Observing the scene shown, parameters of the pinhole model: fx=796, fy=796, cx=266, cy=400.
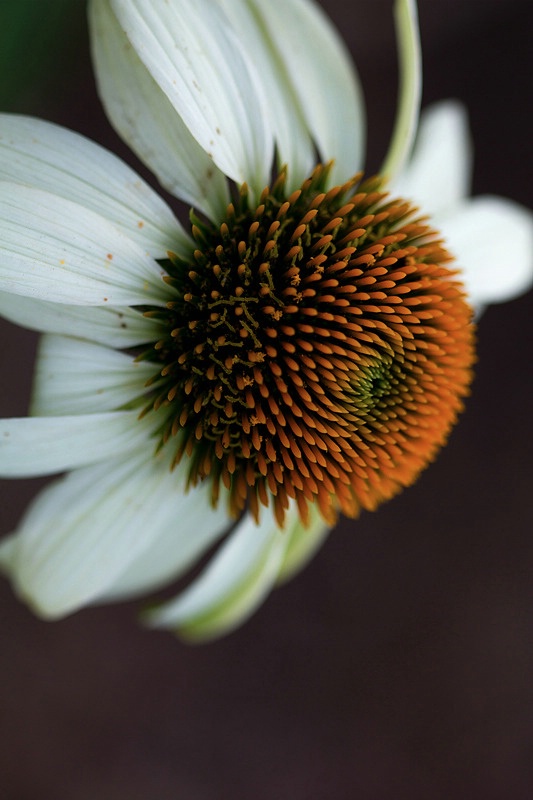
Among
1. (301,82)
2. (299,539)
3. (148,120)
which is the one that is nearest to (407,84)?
(301,82)

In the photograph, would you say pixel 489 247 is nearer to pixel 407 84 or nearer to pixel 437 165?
pixel 437 165

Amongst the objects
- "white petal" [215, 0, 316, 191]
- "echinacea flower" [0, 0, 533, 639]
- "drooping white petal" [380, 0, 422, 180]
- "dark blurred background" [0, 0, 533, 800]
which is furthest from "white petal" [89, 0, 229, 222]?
"dark blurred background" [0, 0, 533, 800]

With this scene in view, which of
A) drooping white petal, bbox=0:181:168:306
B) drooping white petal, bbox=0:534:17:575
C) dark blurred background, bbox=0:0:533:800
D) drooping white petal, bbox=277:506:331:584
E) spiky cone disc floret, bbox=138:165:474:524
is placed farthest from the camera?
dark blurred background, bbox=0:0:533:800

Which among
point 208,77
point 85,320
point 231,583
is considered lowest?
point 231,583

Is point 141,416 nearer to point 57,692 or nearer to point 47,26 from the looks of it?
point 47,26

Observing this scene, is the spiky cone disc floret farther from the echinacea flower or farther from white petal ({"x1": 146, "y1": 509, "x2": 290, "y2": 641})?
white petal ({"x1": 146, "y1": 509, "x2": 290, "y2": 641})

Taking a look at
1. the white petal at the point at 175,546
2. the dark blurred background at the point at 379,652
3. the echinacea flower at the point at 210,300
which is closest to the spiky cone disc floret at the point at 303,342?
the echinacea flower at the point at 210,300

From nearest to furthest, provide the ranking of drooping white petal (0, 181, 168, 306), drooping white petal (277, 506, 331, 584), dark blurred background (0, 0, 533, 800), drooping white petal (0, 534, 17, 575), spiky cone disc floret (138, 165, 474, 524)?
1. drooping white petal (0, 181, 168, 306)
2. spiky cone disc floret (138, 165, 474, 524)
3. drooping white petal (0, 534, 17, 575)
4. drooping white petal (277, 506, 331, 584)
5. dark blurred background (0, 0, 533, 800)
